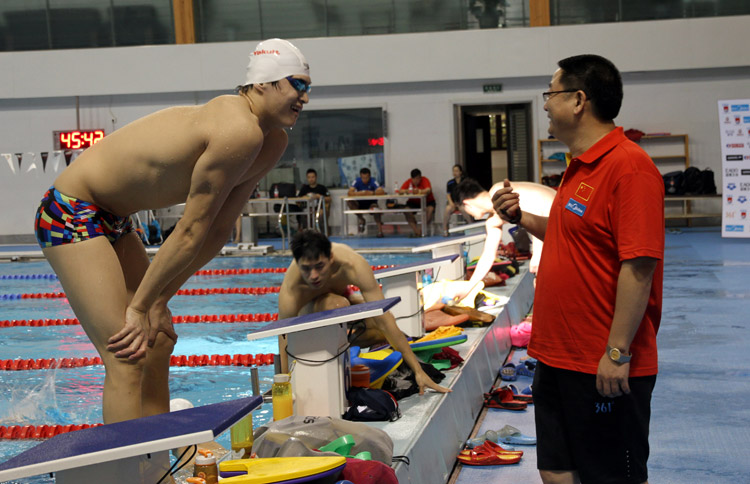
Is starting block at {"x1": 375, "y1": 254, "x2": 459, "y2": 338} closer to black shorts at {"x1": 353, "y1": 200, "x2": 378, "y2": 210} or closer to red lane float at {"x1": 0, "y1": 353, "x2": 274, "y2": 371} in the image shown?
red lane float at {"x1": 0, "y1": 353, "x2": 274, "y2": 371}

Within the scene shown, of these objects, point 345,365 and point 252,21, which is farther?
point 252,21

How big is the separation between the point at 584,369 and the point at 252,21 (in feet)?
53.7

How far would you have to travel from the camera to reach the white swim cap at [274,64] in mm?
2504

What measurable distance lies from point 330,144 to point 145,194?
598 inches

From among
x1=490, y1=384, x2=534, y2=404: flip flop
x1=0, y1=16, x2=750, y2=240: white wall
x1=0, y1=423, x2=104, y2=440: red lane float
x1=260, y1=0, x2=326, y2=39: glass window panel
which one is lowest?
Result: x1=490, y1=384, x2=534, y2=404: flip flop

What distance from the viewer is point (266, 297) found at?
9.73 metres

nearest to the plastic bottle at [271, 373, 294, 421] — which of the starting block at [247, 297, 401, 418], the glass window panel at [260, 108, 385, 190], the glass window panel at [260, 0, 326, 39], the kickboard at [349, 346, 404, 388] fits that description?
the starting block at [247, 297, 401, 418]

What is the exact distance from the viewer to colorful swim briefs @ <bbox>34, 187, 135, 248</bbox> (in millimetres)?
2451

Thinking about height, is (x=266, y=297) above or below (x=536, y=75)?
below

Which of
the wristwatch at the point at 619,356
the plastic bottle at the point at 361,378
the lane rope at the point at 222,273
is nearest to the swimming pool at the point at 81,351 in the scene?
the lane rope at the point at 222,273

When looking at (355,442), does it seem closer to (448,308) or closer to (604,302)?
(604,302)

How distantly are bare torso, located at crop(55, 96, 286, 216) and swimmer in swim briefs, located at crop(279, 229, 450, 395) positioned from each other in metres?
1.82

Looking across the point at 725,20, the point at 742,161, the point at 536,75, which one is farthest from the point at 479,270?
the point at 725,20

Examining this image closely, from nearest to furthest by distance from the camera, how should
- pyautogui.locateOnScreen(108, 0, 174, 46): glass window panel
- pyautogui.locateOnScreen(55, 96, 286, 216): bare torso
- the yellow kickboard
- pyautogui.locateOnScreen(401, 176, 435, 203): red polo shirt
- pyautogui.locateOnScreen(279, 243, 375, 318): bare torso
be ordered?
the yellow kickboard
pyautogui.locateOnScreen(55, 96, 286, 216): bare torso
pyautogui.locateOnScreen(279, 243, 375, 318): bare torso
pyautogui.locateOnScreen(401, 176, 435, 203): red polo shirt
pyautogui.locateOnScreen(108, 0, 174, 46): glass window panel
